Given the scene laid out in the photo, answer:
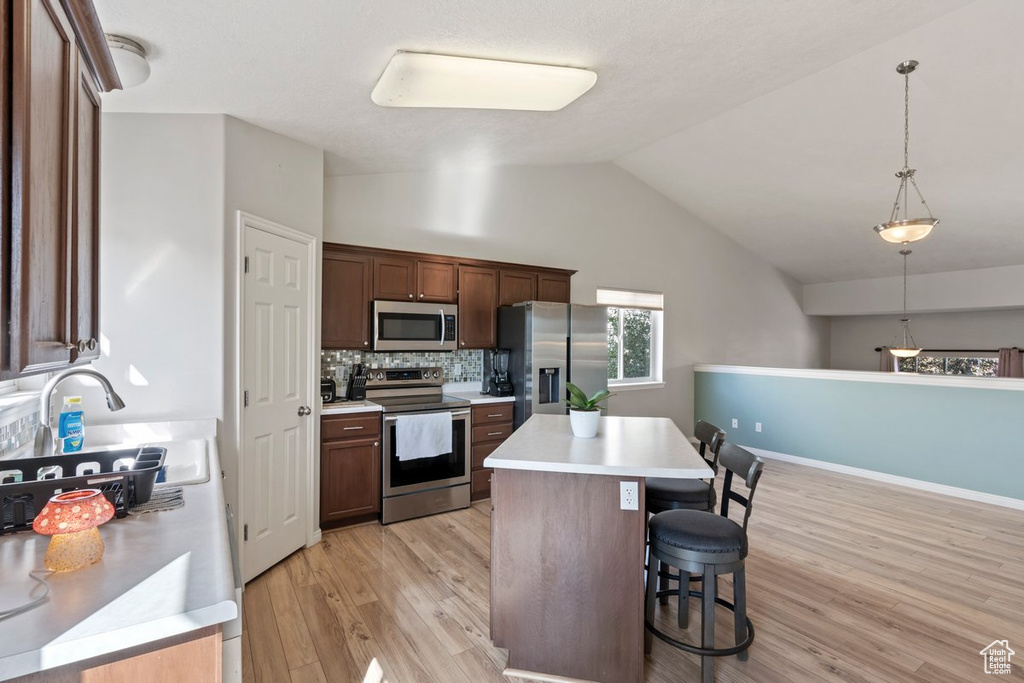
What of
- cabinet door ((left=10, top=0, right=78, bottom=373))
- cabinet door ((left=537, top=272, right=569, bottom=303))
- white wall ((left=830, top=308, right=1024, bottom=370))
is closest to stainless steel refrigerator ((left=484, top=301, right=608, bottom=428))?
cabinet door ((left=537, top=272, right=569, bottom=303))

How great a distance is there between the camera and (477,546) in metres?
3.25

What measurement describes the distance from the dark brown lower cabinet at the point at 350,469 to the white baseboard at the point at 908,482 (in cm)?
454

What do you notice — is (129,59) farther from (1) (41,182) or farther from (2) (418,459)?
(2) (418,459)

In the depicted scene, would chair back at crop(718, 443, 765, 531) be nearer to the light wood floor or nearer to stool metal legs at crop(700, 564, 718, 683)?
stool metal legs at crop(700, 564, 718, 683)

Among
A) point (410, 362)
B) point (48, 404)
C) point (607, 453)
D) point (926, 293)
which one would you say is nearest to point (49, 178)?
point (48, 404)

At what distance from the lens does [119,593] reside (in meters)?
0.95

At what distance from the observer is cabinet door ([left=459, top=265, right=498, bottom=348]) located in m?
4.32

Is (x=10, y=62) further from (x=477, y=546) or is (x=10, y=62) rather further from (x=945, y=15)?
(x=945, y=15)

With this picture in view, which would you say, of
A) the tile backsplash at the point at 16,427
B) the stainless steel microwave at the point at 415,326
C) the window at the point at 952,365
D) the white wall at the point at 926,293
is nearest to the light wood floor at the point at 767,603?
the tile backsplash at the point at 16,427

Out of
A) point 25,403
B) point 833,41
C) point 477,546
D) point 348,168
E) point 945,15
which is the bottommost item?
point 477,546

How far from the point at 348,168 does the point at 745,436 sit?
5.36 m

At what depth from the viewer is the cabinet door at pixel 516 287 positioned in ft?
14.9

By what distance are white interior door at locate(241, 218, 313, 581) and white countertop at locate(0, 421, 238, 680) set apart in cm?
155

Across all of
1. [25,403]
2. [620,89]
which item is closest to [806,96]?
[620,89]
